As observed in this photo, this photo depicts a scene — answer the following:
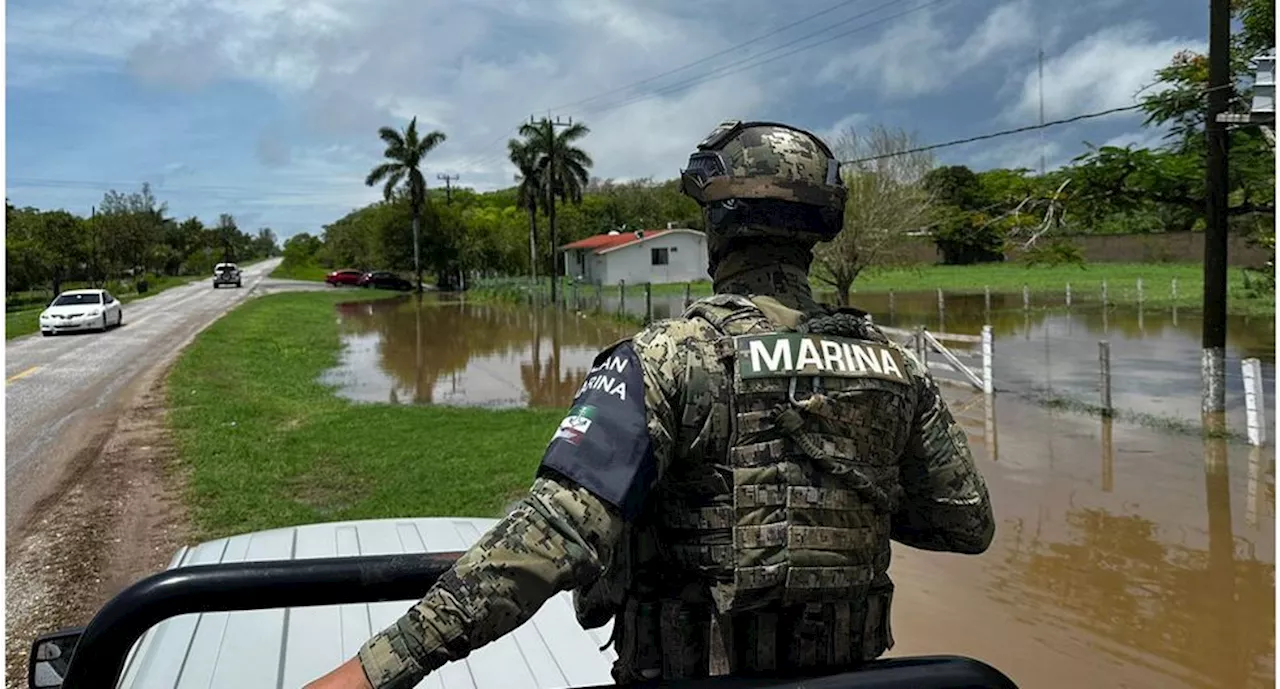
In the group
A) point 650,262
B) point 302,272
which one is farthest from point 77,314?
point 302,272

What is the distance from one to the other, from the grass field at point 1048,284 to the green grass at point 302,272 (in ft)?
89.5

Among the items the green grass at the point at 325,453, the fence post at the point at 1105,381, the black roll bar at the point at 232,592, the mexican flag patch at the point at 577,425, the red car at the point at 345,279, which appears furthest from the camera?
the red car at the point at 345,279

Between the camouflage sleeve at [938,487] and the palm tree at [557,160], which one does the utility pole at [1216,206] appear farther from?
the palm tree at [557,160]

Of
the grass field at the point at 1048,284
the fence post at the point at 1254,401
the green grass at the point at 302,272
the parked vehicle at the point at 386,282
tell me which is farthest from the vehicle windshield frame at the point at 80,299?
the green grass at the point at 302,272

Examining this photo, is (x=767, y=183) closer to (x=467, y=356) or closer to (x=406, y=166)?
(x=467, y=356)

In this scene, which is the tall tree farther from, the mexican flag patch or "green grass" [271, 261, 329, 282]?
"green grass" [271, 261, 329, 282]

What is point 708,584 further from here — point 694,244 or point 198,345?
point 694,244

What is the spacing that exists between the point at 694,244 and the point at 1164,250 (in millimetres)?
25152

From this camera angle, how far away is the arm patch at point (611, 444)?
1.37 metres

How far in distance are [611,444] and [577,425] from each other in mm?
56

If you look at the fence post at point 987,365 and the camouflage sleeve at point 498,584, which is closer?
the camouflage sleeve at point 498,584

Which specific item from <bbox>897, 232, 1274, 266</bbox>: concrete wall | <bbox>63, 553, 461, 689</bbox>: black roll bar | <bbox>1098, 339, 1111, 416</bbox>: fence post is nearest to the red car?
<bbox>897, 232, 1274, 266</bbox>: concrete wall

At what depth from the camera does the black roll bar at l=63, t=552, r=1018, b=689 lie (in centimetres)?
159

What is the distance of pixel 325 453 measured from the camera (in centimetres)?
980
